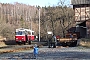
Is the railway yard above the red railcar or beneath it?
beneath

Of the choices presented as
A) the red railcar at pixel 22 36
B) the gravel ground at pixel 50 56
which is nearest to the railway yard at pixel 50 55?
the gravel ground at pixel 50 56

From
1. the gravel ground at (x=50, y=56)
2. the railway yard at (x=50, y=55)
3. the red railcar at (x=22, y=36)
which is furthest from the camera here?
the red railcar at (x=22, y=36)

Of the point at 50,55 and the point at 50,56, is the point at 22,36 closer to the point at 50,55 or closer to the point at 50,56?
the point at 50,55

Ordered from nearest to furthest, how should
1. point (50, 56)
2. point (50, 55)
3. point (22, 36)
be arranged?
point (50, 56) < point (50, 55) < point (22, 36)

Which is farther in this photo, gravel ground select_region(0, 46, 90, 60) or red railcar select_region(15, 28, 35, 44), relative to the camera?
red railcar select_region(15, 28, 35, 44)

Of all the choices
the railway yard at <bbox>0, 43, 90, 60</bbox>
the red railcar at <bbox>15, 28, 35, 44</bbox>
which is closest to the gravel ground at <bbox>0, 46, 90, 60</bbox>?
the railway yard at <bbox>0, 43, 90, 60</bbox>

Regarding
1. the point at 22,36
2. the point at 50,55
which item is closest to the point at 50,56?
the point at 50,55

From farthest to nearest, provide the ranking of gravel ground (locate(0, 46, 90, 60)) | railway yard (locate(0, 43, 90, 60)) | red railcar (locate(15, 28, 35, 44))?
red railcar (locate(15, 28, 35, 44)) → railway yard (locate(0, 43, 90, 60)) → gravel ground (locate(0, 46, 90, 60))

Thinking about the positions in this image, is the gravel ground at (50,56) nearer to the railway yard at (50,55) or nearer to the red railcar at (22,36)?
the railway yard at (50,55)

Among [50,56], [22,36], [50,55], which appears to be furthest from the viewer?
[22,36]

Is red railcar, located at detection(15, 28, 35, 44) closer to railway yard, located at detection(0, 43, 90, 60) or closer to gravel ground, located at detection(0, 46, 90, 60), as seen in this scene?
railway yard, located at detection(0, 43, 90, 60)

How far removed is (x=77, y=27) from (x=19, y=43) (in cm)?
1493

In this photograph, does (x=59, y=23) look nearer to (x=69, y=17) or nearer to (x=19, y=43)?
(x=69, y=17)

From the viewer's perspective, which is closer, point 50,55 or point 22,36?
point 50,55
